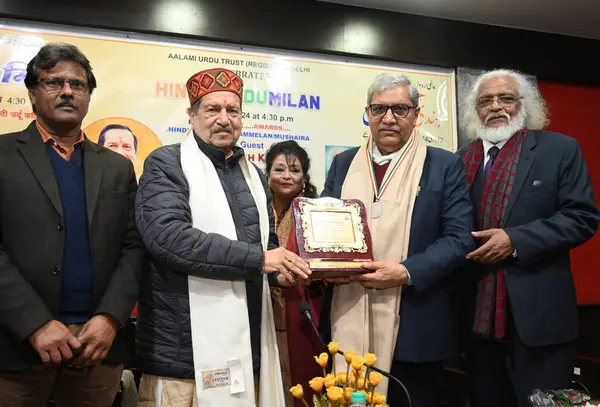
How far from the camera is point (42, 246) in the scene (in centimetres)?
188

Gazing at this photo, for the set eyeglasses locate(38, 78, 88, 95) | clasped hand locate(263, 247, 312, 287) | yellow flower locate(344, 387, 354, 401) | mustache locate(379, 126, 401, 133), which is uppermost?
eyeglasses locate(38, 78, 88, 95)

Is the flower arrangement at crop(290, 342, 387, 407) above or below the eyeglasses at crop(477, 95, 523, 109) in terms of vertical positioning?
below

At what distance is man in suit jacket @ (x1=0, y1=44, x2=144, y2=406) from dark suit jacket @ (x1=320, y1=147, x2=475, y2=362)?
88 cm

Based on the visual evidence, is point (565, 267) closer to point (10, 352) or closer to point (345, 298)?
point (345, 298)

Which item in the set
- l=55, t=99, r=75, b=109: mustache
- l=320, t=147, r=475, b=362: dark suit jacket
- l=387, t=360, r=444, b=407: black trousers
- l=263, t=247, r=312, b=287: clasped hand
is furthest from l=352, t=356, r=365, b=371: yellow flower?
l=55, t=99, r=75, b=109: mustache

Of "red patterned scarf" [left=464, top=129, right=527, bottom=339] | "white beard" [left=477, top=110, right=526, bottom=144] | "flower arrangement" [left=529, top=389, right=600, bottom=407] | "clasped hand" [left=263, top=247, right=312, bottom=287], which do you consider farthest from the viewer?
"white beard" [left=477, top=110, right=526, bottom=144]

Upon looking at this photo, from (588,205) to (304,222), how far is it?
4.09 feet

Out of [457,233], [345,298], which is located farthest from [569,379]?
[345,298]

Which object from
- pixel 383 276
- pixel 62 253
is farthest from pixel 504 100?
pixel 62 253

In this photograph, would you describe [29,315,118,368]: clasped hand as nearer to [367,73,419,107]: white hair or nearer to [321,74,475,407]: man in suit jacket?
[321,74,475,407]: man in suit jacket

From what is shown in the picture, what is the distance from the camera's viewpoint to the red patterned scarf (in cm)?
229

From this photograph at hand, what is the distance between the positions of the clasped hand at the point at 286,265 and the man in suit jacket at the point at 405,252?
220 millimetres

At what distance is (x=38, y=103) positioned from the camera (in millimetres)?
2047

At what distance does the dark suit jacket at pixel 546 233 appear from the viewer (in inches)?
87.6
